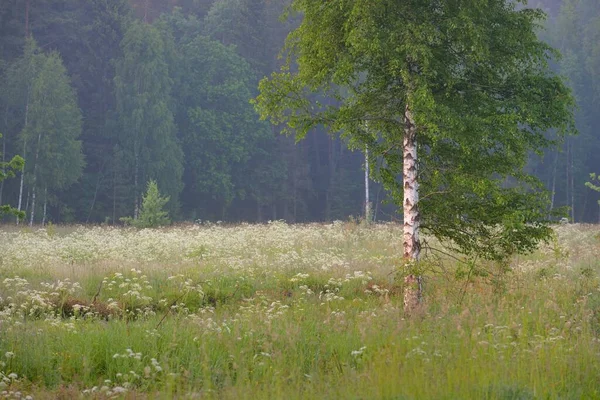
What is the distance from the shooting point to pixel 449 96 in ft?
38.1

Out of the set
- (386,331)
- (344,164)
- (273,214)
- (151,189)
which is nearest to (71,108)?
(151,189)

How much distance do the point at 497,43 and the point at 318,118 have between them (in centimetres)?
334

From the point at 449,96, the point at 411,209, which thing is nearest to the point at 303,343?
the point at 411,209

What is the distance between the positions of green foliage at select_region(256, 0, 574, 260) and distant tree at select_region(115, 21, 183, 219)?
117ft

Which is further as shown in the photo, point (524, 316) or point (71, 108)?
point (71, 108)

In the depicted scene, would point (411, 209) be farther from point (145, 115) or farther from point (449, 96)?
point (145, 115)

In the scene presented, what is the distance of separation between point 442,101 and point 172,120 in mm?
38313

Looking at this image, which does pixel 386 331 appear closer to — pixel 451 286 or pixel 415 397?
pixel 415 397

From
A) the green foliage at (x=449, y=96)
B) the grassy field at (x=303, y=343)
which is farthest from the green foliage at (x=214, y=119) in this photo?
the green foliage at (x=449, y=96)

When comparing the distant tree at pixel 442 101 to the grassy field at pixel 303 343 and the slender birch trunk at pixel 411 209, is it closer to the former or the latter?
the slender birch trunk at pixel 411 209

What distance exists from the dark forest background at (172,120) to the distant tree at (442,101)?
32097 millimetres

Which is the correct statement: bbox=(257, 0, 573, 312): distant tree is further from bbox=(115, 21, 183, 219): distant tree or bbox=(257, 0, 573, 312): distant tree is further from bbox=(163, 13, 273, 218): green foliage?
bbox=(163, 13, 273, 218): green foliage

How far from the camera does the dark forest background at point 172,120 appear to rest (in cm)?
4284

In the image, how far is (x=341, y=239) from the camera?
2431cm
